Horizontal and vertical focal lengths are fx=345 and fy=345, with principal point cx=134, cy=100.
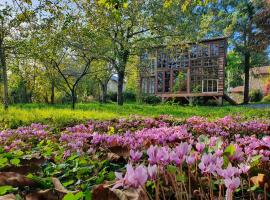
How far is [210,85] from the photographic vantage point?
3869cm

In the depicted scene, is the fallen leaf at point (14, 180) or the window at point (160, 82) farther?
the window at point (160, 82)

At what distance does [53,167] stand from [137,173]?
111cm

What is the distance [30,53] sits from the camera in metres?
16.6

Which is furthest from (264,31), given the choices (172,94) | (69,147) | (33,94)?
(69,147)

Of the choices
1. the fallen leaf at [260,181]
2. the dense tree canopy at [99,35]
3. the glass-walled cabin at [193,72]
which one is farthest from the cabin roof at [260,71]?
the fallen leaf at [260,181]

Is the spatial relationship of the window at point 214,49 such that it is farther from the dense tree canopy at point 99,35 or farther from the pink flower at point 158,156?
the pink flower at point 158,156

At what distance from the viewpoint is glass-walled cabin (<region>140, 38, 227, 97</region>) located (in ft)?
126

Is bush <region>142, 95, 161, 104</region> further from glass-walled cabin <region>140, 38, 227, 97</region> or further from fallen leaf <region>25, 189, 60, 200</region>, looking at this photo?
fallen leaf <region>25, 189, 60, 200</region>

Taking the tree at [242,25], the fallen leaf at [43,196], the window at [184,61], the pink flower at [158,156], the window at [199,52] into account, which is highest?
the tree at [242,25]

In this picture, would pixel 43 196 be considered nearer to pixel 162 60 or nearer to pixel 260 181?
pixel 260 181

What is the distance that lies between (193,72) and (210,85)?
110 inches

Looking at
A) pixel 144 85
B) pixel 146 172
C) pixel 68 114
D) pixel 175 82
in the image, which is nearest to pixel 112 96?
pixel 144 85

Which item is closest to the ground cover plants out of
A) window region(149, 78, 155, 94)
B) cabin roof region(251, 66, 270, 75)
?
window region(149, 78, 155, 94)

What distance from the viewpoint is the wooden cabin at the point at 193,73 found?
3825cm
